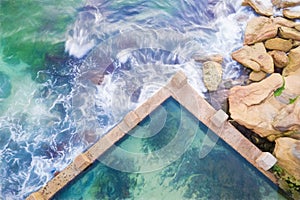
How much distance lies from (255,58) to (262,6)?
286 centimetres

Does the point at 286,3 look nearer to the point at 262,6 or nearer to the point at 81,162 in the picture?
the point at 262,6

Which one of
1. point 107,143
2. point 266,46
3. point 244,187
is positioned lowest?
point 244,187

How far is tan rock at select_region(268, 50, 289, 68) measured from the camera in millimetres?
11812

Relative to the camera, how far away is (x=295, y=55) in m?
11.7

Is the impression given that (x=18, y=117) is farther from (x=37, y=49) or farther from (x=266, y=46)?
(x=266, y=46)

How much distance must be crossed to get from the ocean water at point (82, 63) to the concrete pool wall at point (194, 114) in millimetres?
750

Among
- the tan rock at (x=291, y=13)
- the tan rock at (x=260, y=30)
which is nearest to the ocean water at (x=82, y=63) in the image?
the tan rock at (x=260, y=30)

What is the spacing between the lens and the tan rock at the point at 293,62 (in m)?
11.6

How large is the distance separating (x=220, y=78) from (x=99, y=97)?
13.7 feet

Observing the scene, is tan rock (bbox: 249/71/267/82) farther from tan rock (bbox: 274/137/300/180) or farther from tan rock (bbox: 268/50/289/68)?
tan rock (bbox: 274/137/300/180)

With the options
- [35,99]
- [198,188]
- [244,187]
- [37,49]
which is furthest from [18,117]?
[244,187]

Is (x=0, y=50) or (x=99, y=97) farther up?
(x=0, y=50)

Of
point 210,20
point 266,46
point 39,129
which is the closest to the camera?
point 39,129

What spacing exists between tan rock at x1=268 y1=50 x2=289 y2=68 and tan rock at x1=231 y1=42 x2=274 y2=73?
248 millimetres
